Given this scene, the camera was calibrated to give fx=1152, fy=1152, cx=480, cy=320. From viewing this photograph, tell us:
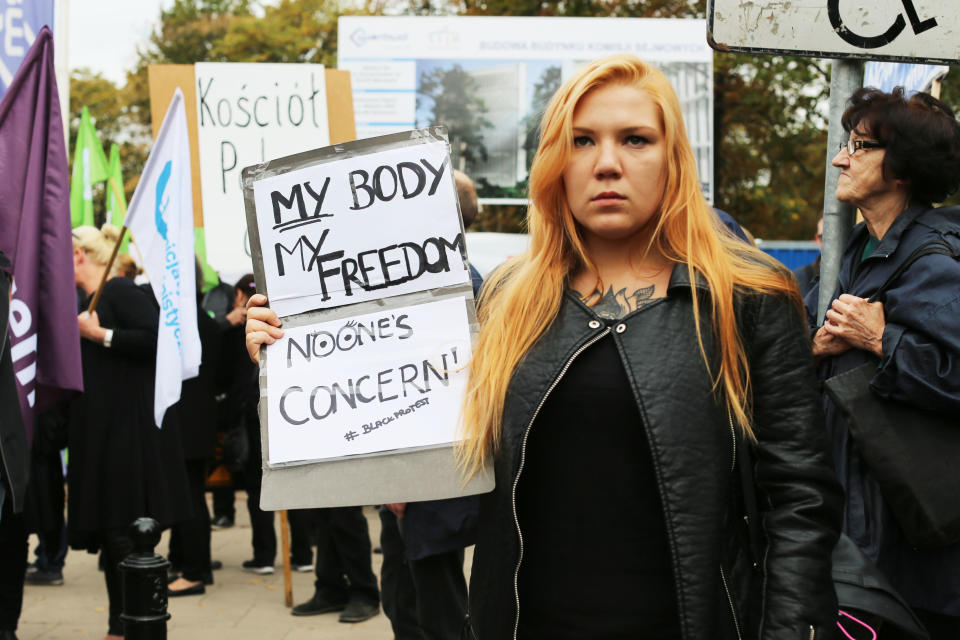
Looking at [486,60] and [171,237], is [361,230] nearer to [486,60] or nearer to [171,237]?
[171,237]

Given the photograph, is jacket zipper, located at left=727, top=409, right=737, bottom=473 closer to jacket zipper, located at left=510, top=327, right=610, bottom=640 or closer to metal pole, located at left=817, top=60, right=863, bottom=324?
jacket zipper, located at left=510, top=327, right=610, bottom=640

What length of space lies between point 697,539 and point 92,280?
206 inches

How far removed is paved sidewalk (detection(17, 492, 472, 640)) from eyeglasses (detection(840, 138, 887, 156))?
13.0 ft

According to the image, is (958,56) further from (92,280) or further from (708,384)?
(92,280)

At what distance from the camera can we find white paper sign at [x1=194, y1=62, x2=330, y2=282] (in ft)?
23.0

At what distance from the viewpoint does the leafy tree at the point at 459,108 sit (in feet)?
35.1

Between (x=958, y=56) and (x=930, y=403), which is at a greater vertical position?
(x=958, y=56)

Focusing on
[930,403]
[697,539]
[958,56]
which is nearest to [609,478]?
[697,539]

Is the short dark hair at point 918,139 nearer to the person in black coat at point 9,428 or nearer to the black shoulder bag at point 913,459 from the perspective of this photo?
the black shoulder bag at point 913,459

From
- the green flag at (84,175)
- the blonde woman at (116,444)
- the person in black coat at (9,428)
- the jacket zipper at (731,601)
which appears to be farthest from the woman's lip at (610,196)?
the green flag at (84,175)

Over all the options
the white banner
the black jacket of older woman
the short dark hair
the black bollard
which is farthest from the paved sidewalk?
the short dark hair

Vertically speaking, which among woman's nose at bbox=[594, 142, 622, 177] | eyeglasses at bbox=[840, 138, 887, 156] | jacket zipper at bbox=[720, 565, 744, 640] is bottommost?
jacket zipper at bbox=[720, 565, 744, 640]

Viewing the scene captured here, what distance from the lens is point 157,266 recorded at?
5953mm

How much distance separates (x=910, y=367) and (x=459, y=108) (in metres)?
8.40
